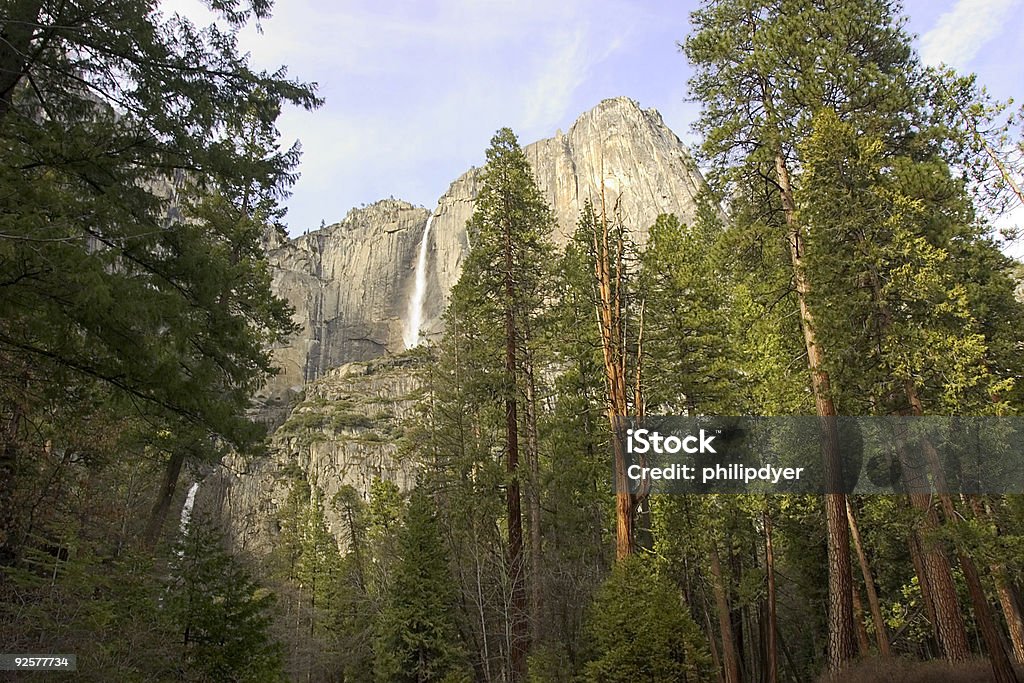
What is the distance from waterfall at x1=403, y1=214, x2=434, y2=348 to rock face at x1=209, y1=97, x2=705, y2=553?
759mm

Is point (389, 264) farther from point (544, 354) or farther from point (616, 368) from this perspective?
point (616, 368)

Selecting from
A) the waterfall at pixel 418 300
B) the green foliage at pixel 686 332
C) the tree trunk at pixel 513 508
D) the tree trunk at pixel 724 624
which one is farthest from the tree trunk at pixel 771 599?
the waterfall at pixel 418 300

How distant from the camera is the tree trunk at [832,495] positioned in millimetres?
10695

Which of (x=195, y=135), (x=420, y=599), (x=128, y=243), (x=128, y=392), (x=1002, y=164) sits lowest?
(x=420, y=599)

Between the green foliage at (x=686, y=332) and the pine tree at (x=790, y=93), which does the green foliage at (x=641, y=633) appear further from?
the green foliage at (x=686, y=332)

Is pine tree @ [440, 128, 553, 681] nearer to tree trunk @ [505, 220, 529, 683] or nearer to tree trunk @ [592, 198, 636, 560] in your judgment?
tree trunk @ [505, 220, 529, 683]

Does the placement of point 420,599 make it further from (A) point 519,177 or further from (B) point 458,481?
(A) point 519,177

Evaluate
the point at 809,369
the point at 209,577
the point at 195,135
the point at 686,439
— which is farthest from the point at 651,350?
the point at 195,135

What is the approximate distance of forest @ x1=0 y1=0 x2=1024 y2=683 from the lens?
7031 mm

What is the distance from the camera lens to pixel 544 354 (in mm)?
17359

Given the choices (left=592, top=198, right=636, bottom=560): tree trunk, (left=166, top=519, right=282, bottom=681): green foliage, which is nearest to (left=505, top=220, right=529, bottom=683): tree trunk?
(left=592, top=198, right=636, bottom=560): tree trunk

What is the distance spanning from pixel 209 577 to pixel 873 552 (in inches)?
653

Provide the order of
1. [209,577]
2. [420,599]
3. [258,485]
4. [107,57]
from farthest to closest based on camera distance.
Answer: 1. [258,485]
2. [420,599]
3. [209,577]
4. [107,57]

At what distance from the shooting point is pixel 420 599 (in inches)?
743
